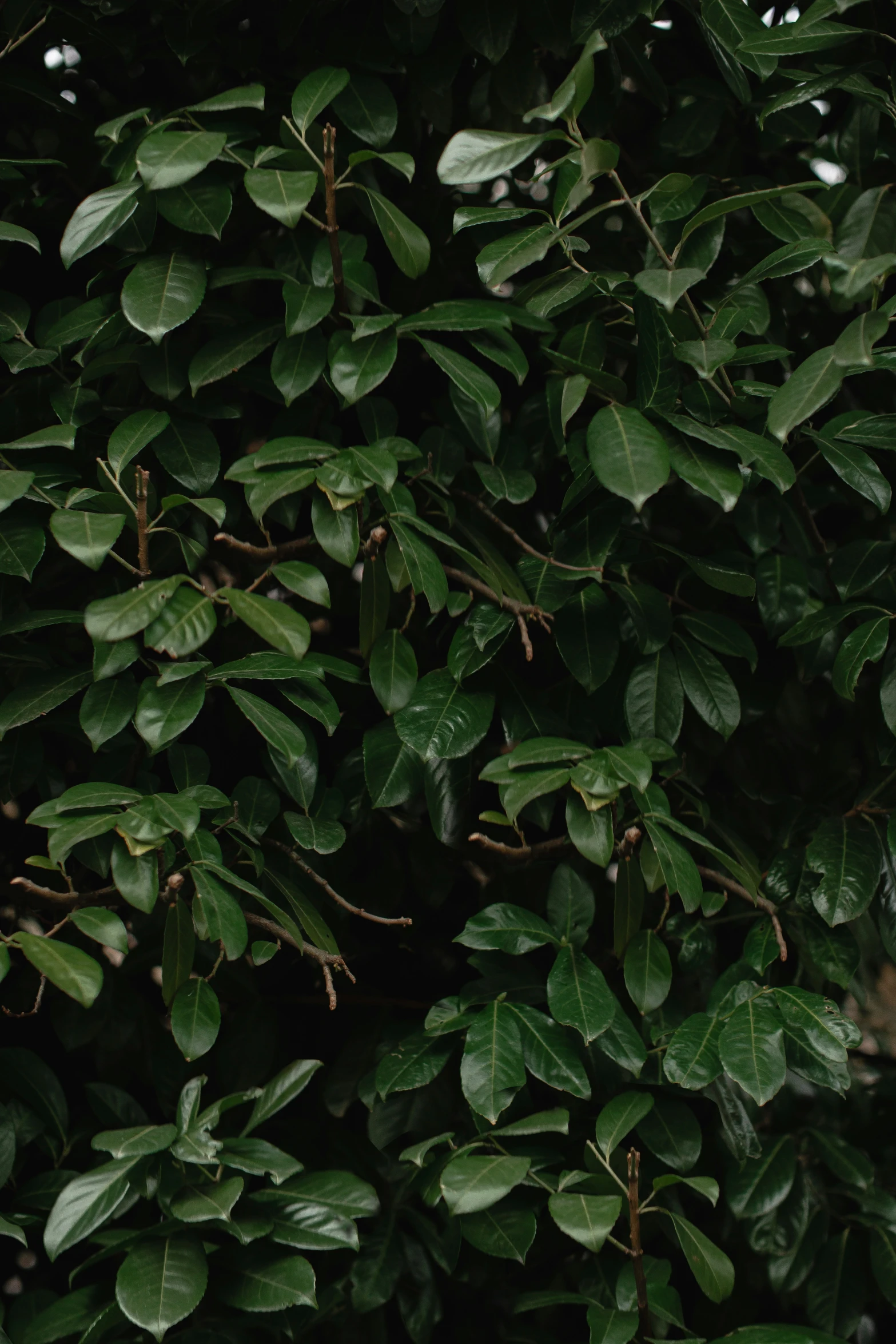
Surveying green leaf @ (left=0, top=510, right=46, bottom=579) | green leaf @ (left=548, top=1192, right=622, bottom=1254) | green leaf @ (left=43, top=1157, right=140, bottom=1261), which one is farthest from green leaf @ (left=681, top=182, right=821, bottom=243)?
green leaf @ (left=43, top=1157, right=140, bottom=1261)

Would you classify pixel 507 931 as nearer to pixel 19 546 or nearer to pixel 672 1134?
pixel 672 1134

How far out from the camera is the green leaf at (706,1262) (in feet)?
3.36

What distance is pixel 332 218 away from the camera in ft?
3.49

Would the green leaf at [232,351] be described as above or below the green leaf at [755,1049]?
above

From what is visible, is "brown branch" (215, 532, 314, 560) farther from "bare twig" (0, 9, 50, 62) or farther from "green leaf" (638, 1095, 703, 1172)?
"green leaf" (638, 1095, 703, 1172)

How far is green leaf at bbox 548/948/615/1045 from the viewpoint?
1028mm

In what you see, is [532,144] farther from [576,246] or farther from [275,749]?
[275,749]

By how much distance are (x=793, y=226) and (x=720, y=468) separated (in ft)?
1.25

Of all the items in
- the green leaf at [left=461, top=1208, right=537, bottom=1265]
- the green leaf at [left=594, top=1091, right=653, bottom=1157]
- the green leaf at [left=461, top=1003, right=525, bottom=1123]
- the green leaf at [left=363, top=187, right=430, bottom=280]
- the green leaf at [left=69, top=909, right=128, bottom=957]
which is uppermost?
the green leaf at [left=363, top=187, right=430, bottom=280]

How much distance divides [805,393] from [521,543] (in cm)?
36

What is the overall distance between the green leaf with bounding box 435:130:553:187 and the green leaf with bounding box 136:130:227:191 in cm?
20

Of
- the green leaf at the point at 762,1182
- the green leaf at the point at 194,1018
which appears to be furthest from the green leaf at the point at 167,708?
the green leaf at the point at 762,1182

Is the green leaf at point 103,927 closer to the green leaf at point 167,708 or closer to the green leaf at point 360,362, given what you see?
the green leaf at point 167,708

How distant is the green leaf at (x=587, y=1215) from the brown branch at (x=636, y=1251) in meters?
0.02
